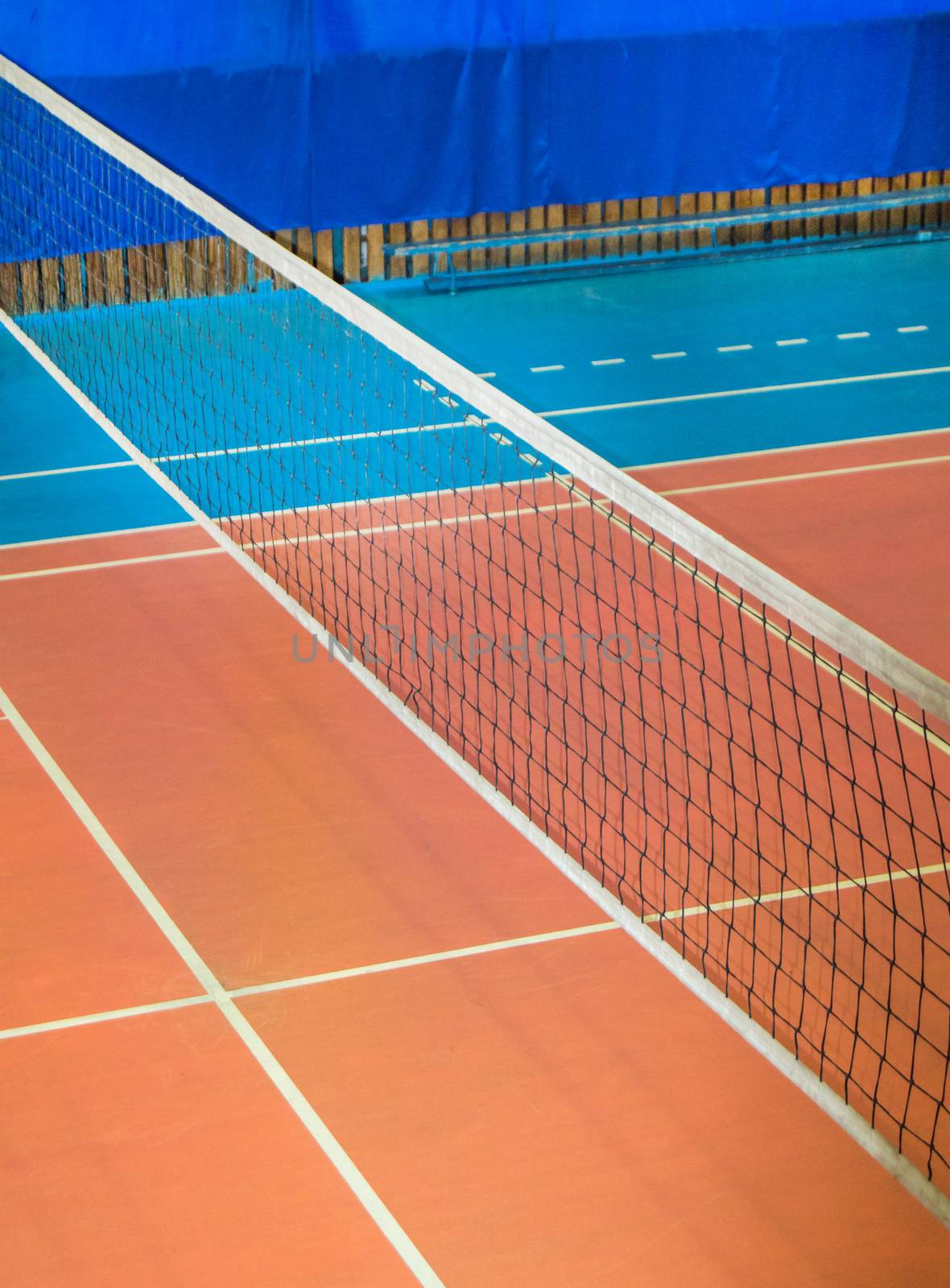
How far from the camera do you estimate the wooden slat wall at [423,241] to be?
11.9m

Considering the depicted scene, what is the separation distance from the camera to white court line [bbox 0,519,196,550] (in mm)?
8078

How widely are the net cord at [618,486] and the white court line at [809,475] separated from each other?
122 inches

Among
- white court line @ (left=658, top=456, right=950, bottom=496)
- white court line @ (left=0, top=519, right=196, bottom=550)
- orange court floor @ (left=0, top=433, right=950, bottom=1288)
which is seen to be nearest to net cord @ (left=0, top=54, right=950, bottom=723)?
orange court floor @ (left=0, top=433, right=950, bottom=1288)

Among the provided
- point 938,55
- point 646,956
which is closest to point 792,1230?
point 646,956

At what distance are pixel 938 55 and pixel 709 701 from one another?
874cm

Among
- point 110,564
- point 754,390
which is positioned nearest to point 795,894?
point 110,564

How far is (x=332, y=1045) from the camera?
458 cm

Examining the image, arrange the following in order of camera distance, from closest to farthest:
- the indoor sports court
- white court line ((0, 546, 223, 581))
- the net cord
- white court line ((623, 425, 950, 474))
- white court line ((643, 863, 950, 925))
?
1. the net cord
2. the indoor sports court
3. white court line ((643, 863, 950, 925))
4. white court line ((0, 546, 223, 581))
5. white court line ((623, 425, 950, 474))

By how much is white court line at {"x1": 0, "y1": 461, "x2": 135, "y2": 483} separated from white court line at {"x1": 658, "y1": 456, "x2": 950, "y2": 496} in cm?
298

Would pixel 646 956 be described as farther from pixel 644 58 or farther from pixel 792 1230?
pixel 644 58

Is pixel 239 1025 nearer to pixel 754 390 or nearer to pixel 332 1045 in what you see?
pixel 332 1045

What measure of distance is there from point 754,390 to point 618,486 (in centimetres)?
637

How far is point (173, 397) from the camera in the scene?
9.80 m

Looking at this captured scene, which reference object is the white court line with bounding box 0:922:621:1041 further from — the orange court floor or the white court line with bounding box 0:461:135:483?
the white court line with bounding box 0:461:135:483
